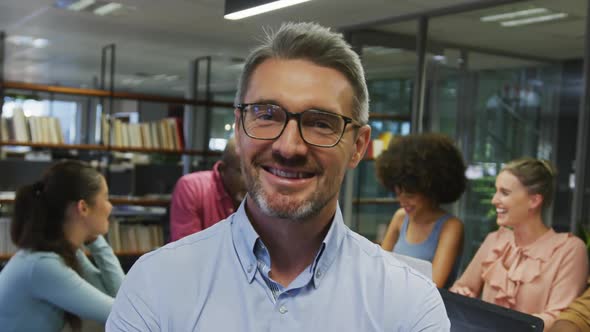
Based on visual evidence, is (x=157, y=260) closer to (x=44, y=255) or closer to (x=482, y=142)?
(x=44, y=255)

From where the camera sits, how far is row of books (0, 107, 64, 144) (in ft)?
19.0

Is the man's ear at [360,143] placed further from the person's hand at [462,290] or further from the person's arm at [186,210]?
the person's arm at [186,210]

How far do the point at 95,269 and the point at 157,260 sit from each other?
2.05 metres

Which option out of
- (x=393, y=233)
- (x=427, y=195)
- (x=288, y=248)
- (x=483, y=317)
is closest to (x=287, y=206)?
(x=288, y=248)

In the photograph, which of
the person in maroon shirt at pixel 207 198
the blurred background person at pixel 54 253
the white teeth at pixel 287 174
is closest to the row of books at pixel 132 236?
the person in maroon shirt at pixel 207 198

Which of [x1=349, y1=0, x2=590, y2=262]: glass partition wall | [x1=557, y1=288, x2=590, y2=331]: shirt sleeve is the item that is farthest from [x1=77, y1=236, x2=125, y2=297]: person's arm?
[x1=349, y1=0, x2=590, y2=262]: glass partition wall

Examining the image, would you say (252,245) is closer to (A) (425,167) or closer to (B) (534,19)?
(A) (425,167)

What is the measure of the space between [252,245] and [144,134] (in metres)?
5.60

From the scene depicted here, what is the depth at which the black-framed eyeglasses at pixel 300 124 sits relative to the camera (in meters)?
1.19

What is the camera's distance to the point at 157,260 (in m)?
1.21

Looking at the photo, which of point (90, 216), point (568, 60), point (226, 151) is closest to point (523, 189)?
point (226, 151)

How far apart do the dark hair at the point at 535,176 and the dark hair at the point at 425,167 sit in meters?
0.38

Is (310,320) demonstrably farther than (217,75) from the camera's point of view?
No

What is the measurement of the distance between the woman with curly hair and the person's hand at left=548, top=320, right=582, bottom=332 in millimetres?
596
